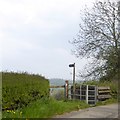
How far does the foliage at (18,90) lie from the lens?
1051cm

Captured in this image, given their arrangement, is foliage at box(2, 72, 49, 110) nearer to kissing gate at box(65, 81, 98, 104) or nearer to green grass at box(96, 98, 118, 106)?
kissing gate at box(65, 81, 98, 104)

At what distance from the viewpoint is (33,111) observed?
11.2m

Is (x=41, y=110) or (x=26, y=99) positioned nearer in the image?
(x=41, y=110)

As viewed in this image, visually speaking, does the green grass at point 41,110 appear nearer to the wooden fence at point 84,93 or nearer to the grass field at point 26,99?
the grass field at point 26,99

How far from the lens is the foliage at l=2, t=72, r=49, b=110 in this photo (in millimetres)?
10508

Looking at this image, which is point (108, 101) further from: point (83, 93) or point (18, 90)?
point (18, 90)

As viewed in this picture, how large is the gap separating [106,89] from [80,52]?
3.60 m

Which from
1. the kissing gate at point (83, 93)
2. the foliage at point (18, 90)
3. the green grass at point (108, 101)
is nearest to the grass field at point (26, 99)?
the foliage at point (18, 90)

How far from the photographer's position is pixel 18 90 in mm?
11070

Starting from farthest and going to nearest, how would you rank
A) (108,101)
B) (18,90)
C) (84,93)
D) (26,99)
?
1. (108,101)
2. (84,93)
3. (26,99)
4. (18,90)

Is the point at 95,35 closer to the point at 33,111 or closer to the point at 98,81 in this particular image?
the point at 98,81

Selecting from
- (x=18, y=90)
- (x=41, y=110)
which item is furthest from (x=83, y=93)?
(x=18, y=90)

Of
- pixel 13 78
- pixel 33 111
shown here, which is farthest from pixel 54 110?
pixel 13 78

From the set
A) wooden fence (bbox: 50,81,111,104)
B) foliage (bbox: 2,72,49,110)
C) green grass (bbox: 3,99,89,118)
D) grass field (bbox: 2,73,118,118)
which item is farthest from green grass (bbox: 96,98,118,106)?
foliage (bbox: 2,72,49,110)
